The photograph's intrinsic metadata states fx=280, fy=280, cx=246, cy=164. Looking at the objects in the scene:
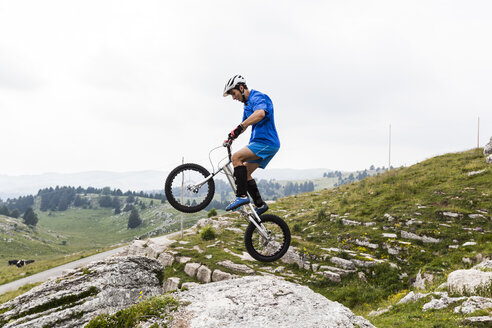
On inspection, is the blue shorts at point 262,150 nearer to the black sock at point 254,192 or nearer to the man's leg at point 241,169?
the man's leg at point 241,169

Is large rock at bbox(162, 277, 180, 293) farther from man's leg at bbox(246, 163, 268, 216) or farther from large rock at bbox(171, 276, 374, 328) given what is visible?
man's leg at bbox(246, 163, 268, 216)

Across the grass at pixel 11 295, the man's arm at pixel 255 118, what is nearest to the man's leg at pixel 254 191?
the man's arm at pixel 255 118

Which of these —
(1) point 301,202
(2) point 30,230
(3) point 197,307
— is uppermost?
(1) point 301,202

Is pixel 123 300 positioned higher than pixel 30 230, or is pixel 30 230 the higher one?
pixel 123 300

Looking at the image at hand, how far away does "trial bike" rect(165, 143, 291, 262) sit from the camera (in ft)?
25.5

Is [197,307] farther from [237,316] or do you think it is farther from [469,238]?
[469,238]

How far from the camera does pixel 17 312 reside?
9.64 meters

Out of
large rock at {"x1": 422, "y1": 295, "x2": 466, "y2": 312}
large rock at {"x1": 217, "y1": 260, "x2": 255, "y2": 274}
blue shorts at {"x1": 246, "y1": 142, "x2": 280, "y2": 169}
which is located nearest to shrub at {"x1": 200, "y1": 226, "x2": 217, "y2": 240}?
large rock at {"x1": 217, "y1": 260, "x2": 255, "y2": 274}

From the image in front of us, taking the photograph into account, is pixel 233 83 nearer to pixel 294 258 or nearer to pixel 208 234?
pixel 294 258

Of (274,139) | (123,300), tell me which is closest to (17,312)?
(123,300)

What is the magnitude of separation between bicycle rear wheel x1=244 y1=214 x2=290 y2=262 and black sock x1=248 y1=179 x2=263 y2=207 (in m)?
0.41

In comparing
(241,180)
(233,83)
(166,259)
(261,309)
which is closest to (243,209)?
(241,180)

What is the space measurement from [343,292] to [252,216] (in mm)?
9711

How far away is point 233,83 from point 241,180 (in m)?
2.63
